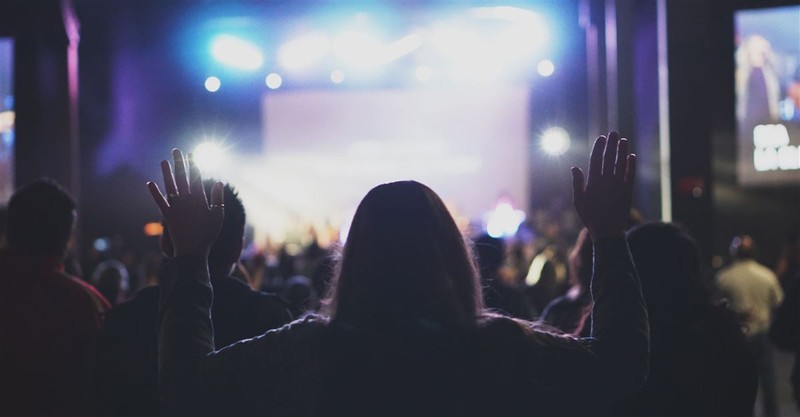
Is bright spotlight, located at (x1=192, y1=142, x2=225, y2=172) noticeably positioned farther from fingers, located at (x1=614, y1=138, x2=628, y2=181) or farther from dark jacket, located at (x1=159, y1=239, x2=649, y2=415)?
fingers, located at (x1=614, y1=138, x2=628, y2=181)

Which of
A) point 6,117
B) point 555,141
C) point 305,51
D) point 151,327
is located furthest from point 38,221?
point 555,141

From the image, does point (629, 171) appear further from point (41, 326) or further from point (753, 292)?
point (753, 292)

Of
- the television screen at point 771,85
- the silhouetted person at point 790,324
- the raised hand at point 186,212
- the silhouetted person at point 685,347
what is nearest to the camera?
the raised hand at point 186,212

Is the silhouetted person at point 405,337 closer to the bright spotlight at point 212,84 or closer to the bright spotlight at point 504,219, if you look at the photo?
the bright spotlight at point 212,84

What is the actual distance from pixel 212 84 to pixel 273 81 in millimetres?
1860

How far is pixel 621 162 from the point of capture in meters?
1.52

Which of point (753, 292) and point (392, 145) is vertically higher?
point (392, 145)

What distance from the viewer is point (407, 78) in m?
14.6

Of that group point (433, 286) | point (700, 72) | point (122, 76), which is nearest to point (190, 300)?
point (433, 286)

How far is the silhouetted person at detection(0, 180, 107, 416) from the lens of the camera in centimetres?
249

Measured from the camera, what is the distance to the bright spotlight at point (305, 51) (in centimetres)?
1189

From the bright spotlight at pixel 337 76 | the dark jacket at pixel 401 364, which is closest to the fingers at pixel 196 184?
the dark jacket at pixel 401 364

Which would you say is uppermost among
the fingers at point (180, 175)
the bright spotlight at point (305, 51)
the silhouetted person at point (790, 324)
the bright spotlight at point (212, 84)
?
the bright spotlight at point (305, 51)

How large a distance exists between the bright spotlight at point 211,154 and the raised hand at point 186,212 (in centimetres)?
1252
